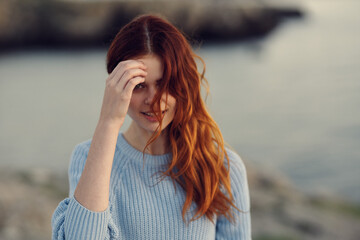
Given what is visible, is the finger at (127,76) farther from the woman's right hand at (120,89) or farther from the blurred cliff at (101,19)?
the blurred cliff at (101,19)

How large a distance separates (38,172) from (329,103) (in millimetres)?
4664

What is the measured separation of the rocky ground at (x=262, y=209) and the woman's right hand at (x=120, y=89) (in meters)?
2.49

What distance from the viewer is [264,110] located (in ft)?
24.0

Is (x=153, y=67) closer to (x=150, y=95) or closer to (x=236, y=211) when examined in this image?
(x=150, y=95)

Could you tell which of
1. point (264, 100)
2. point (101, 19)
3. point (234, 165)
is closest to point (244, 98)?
point (264, 100)

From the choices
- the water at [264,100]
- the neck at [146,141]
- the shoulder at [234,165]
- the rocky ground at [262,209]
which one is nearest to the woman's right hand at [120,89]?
the neck at [146,141]

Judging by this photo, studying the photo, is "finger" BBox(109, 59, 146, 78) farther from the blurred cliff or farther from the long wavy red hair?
the blurred cliff

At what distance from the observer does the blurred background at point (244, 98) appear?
4715 millimetres

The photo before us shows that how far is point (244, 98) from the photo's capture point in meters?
7.50

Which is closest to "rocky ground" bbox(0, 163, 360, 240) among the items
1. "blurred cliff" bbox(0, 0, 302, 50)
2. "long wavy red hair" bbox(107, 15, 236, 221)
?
"long wavy red hair" bbox(107, 15, 236, 221)

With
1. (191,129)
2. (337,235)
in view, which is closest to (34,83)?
(337,235)

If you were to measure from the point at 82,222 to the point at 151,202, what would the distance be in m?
0.27

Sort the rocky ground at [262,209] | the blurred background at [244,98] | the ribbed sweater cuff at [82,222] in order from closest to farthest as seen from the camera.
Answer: the ribbed sweater cuff at [82,222] → the rocky ground at [262,209] → the blurred background at [244,98]

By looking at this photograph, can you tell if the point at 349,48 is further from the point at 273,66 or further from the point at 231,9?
the point at 231,9
